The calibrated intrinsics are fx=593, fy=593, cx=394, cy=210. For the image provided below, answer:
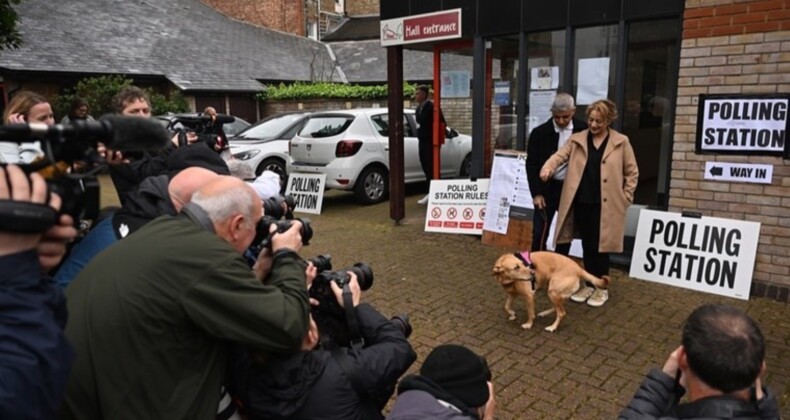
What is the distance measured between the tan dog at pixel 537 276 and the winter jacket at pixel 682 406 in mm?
2545

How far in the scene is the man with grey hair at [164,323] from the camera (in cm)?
166

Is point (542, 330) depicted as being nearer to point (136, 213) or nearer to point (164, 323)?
point (136, 213)

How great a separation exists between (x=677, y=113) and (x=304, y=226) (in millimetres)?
4717

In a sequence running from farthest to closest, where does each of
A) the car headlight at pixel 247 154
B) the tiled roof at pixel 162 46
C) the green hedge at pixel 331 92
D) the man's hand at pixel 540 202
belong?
the green hedge at pixel 331 92 → the tiled roof at pixel 162 46 → the car headlight at pixel 247 154 → the man's hand at pixel 540 202

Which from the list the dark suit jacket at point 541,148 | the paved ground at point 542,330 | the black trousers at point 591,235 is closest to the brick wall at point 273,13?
the paved ground at point 542,330

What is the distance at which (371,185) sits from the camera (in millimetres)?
10164

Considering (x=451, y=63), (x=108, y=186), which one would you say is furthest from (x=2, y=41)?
(x=451, y=63)

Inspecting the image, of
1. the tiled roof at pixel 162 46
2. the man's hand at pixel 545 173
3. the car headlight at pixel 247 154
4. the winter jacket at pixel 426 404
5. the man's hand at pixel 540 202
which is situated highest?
the tiled roof at pixel 162 46

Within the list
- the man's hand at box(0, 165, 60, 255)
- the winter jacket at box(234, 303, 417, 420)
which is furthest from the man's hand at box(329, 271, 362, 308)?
the man's hand at box(0, 165, 60, 255)

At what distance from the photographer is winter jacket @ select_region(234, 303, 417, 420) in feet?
6.41

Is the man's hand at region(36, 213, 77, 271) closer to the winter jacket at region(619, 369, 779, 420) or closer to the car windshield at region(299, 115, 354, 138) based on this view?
the winter jacket at region(619, 369, 779, 420)

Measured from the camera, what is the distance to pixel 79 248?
2.51 metres

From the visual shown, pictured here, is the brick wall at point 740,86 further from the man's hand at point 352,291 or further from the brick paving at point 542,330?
the man's hand at point 352,291

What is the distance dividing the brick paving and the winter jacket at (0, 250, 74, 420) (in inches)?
110
